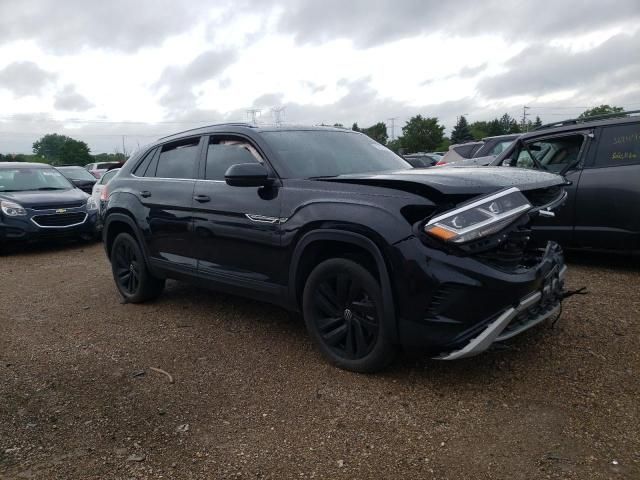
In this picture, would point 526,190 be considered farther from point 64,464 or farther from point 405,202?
point 64,464

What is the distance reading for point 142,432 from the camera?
2.93 m

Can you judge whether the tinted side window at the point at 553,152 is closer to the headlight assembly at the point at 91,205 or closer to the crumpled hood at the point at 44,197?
the headlight assembly at the point at 91,205

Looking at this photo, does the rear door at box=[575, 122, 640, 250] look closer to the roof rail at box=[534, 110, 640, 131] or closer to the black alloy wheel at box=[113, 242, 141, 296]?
the roof rail at box=[534, 110, 640, 131]

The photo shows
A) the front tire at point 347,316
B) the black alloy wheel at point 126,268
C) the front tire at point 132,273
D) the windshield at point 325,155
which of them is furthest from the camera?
the black alloy wheel at point 126,268

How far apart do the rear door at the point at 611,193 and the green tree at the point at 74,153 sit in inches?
3665

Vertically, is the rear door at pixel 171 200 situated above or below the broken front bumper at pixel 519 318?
above

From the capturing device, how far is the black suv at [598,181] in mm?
5340

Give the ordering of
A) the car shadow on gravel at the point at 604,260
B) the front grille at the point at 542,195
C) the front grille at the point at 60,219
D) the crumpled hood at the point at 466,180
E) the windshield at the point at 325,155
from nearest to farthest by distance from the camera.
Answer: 1. the crumpled hood at the point at 466,180
2. the front grille at the point at 542,195
3. the windshield at the point at 325,155
4. the car shadow on gravel at the point at 604,260
5. the front grille at the point at 60,219

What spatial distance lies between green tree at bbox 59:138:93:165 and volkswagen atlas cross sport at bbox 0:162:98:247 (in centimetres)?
8516

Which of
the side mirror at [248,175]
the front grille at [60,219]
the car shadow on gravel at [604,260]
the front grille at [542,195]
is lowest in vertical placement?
the car shadow on gravel at [604,260]

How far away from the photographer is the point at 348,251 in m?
3.43

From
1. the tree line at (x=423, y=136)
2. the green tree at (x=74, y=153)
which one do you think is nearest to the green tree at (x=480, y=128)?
the tree line at (x=423, y=136)

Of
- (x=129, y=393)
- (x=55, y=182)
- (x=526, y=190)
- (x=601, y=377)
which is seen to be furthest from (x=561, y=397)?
(x=55, y=182)

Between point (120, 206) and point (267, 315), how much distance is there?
6.50 feet
